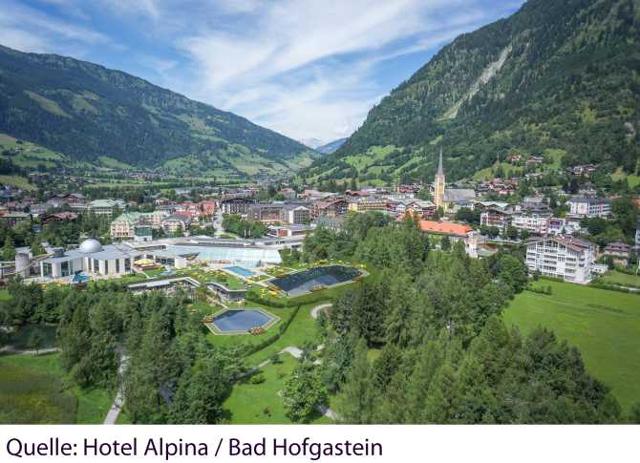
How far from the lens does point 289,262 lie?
22.4 metres

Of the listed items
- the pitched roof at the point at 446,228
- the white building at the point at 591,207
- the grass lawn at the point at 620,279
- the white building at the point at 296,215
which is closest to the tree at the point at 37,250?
the white building at the point at 296,215

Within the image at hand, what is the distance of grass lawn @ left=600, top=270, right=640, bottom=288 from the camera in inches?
679

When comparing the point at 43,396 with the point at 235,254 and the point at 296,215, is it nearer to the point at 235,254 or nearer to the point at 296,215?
the point at 235,254

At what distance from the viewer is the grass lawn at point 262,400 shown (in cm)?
929

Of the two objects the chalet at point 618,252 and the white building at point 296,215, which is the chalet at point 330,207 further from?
the chalet at point 618,252

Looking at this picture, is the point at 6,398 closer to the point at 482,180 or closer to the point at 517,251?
the point at 517,251

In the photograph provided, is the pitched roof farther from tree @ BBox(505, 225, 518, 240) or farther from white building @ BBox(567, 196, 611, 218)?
white building @ BBox(567, 196, 611, 218)

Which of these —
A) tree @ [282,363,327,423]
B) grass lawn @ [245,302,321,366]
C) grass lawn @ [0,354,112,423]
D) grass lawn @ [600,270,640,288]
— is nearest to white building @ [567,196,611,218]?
grass lawn @ [600,270,640,288]

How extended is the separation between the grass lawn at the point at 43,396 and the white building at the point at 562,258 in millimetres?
16233

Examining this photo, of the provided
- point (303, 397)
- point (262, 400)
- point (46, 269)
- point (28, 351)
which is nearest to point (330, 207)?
point (46, 269)

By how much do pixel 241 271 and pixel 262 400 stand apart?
35.9ft

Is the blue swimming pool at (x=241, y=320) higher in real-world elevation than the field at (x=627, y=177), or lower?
lower

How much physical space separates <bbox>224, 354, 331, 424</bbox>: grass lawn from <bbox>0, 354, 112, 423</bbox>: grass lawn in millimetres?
2648

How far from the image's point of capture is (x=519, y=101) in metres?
49.0
